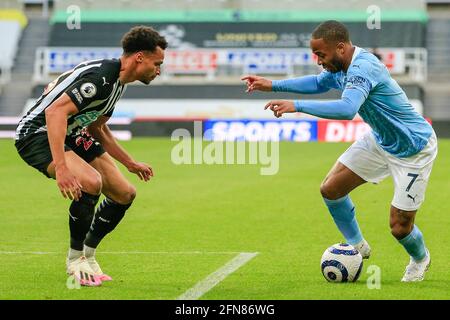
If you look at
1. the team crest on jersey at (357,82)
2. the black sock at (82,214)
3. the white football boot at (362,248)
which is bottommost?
the white football boot at (362,248)

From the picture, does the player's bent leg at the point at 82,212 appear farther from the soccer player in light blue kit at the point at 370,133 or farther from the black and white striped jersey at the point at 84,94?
the soccer player in light blue kit at the point at 370,133

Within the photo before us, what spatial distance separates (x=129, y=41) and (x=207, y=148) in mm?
22503

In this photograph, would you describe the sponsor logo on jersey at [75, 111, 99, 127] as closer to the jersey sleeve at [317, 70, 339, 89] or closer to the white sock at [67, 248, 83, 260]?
the white sock at [67, 248, 83, 260]

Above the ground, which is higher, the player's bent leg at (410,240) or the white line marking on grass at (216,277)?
the player's bent leg at (410,240)

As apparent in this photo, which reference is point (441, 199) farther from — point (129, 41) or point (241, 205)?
point (129, 41)

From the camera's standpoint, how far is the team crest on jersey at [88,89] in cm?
868

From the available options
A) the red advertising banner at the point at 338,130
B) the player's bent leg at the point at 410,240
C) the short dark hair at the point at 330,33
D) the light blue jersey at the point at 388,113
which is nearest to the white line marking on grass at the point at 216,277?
the player's bent leg at the point at 410,240

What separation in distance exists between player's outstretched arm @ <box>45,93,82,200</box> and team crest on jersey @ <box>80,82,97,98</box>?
135mm

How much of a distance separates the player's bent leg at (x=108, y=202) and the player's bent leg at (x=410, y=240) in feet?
7.63

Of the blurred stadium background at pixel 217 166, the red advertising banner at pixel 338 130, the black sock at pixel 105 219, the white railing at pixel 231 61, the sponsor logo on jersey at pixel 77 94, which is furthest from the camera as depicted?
the white railing at pixel 231 61

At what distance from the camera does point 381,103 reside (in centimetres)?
909

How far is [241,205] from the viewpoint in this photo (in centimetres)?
1673

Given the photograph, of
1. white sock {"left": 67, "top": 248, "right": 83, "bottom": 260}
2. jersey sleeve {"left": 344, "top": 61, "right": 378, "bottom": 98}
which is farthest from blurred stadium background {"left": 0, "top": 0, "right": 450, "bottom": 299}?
jersey sleeve {"left": 344, "top": 61, "right": 378, "bottom": 98}

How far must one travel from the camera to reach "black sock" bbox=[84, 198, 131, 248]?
31.1 feet
